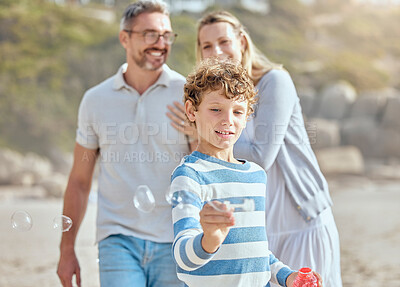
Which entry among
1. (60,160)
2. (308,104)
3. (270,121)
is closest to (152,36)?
(270,121)

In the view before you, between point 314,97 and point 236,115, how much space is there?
1708cm

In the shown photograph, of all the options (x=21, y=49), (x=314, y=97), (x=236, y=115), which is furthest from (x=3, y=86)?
(x=236, y=115)

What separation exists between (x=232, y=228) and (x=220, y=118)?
0.94 ft

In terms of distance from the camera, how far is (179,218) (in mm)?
1443

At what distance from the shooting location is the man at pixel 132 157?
227cm

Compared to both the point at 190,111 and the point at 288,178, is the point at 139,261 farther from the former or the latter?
the point at 190,111

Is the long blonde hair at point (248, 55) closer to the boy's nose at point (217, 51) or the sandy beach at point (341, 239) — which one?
the boy's nose at point (217, 51)

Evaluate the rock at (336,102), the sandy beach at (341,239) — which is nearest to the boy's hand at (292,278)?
the sandy beach at (341,239)

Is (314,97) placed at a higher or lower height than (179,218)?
higher

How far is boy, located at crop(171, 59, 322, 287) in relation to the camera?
4.84 ft

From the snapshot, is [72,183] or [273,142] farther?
[72,183]

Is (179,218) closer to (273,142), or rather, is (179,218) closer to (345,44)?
(273,142)

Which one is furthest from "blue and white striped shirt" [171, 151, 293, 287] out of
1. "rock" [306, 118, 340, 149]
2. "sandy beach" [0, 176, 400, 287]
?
"rock" [306, 118, 340, 149]

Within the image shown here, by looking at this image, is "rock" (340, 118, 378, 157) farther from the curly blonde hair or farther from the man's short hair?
the curly blonde hair
